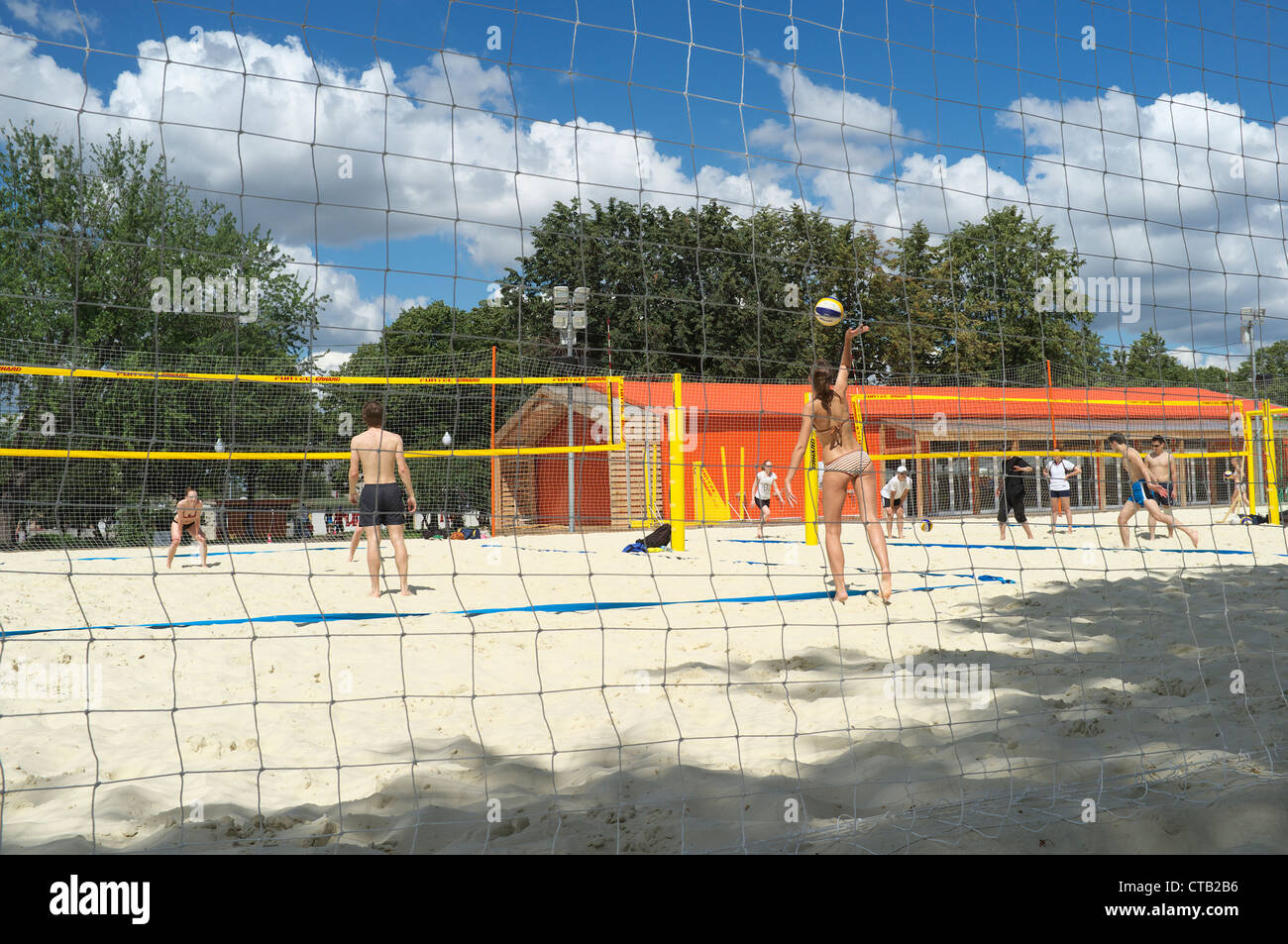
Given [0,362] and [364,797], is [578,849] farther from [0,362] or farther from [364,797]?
[0,362]

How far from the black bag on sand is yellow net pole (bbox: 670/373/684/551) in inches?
2.3

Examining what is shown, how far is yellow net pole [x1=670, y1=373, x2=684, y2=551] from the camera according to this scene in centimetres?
916

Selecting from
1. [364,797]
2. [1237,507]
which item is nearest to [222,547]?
[364,797]

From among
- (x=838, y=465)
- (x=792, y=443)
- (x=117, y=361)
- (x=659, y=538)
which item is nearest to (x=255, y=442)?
(x=117, y=361)

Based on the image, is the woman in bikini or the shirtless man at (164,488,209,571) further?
the shirtless man at (164,488,209,571)

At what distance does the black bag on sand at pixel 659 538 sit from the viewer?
30.7 feet

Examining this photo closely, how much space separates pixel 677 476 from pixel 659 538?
2.23ft

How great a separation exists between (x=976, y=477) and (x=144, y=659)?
1333 centimetres

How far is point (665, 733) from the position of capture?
9.45ft

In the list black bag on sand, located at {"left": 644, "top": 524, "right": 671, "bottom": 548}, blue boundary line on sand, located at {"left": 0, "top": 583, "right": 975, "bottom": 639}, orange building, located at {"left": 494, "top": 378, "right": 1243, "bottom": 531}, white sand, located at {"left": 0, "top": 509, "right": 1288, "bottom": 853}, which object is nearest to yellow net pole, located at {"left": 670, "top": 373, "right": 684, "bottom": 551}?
black bag on sand, located at {"left": 644, "top": 524, "right": 671, "bottom": 548}

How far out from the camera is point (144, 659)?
391cm

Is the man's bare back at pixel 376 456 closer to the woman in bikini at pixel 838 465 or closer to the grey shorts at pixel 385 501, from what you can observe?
the grey shorts at pixel 385 501

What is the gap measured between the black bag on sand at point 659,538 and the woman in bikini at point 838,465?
411 cm

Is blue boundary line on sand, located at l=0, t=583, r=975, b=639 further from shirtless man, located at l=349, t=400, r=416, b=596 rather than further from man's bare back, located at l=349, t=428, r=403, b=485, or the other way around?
man's bare back, located at l=349, t=428, r=403, b=485
